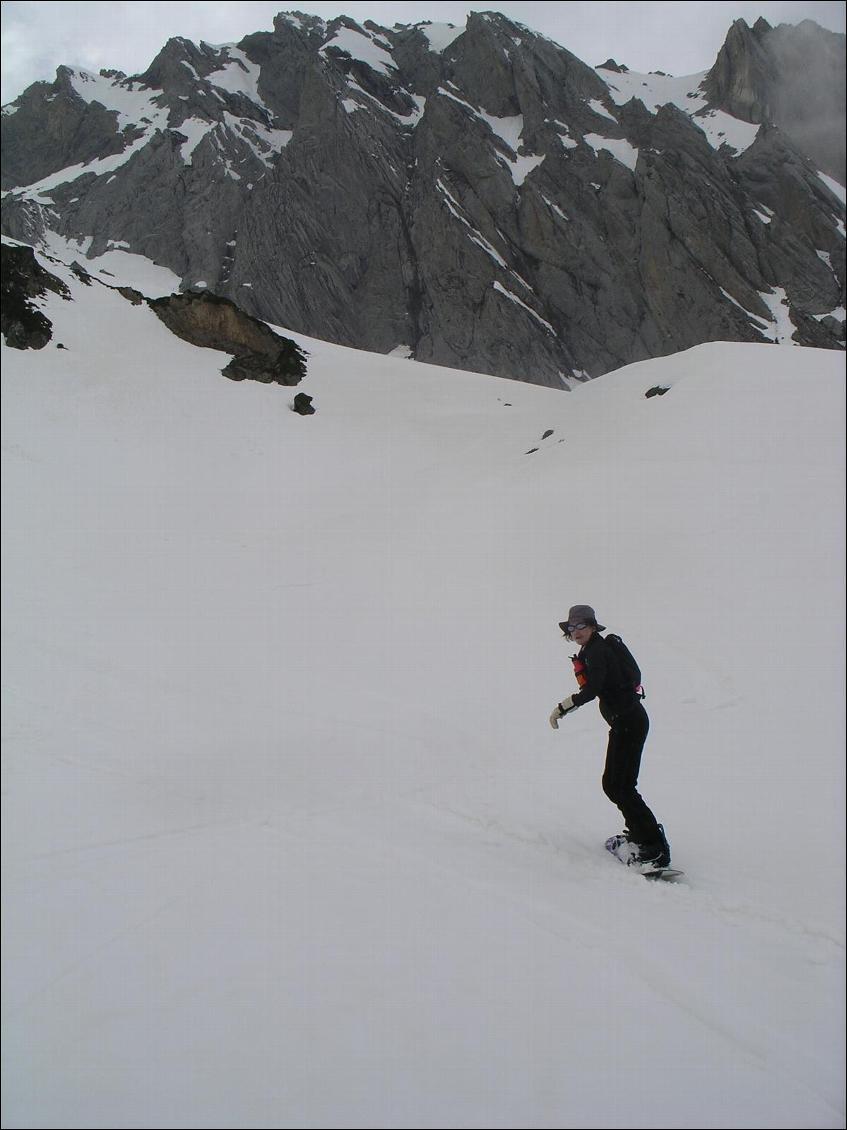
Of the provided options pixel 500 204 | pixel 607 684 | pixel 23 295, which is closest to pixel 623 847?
pixel 607 684

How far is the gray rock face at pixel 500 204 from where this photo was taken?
240 feet

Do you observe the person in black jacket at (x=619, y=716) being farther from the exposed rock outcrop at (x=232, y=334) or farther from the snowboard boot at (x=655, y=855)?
the exposed rock outcrop at (x=232, y=334)

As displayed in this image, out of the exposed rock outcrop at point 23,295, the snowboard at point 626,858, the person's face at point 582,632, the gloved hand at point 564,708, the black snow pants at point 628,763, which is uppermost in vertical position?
the exposed rock outcrop at point 23,295

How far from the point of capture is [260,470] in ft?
62.1

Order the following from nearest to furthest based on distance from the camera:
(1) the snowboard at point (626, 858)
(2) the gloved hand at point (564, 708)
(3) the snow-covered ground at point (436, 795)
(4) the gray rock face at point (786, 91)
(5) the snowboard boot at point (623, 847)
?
1. (3) the snow-covered ground at point (436, 795)
2. (1) the snowboard at point (626, 858)
3. (5) the snowboard boot at point (623, 847)
4. (2) the gloved hand at point (564, 708)
5. (4) the gray rock face at point (786, 91)

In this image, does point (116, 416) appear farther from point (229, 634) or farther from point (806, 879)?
point (806, 879)

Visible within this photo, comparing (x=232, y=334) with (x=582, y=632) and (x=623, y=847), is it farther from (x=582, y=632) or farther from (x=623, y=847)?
(x=623, y=847)

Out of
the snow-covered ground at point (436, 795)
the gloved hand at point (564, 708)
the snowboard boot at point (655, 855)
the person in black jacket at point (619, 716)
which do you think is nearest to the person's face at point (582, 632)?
the person in black jacket at point (619, 716)

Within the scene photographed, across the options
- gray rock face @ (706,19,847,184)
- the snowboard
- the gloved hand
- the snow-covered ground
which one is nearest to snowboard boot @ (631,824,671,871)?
the snowboard

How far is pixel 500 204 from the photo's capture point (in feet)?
256

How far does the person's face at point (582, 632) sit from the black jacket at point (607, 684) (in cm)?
11

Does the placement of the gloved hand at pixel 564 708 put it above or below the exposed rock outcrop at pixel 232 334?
below

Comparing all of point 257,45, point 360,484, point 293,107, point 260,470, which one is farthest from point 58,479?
point 257,45

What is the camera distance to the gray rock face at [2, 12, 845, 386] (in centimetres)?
7312
